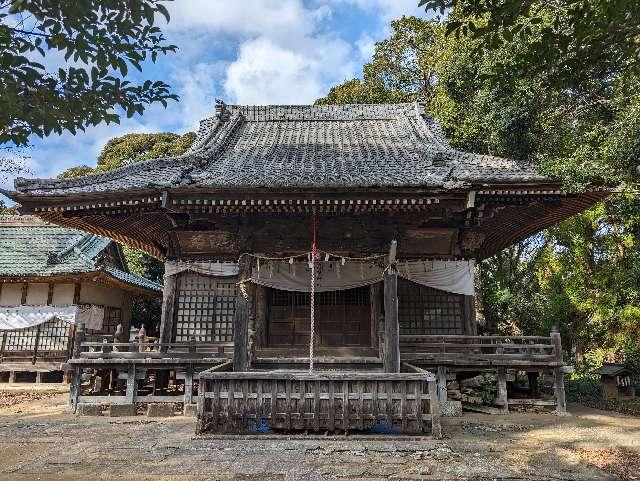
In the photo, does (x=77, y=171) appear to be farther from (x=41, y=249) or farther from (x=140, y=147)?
(x=41, y=249)

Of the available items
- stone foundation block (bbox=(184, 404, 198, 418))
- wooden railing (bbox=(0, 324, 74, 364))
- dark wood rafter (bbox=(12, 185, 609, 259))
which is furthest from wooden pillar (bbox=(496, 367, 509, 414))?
wooden railing (bbox=(0, 324, 74, 364))

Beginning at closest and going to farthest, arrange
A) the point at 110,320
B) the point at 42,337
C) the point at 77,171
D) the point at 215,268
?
the point at 215,268, the point at 42,337, the point at 110,320, the point at 77,171

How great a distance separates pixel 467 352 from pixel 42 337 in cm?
1756

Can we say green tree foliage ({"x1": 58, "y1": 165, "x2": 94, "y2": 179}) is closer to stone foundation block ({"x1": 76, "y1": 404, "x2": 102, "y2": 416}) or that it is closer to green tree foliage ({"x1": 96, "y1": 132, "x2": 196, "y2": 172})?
green tree foliage ({"x1": 96, "y1": 132, "x2": 196, "y2": 172})

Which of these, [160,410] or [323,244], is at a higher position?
[323,244]

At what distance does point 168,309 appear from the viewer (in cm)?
1274

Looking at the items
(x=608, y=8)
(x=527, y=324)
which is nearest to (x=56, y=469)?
(x=608, y=8)

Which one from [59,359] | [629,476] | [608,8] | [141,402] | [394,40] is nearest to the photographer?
[608,8]

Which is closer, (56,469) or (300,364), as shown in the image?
(56,469)

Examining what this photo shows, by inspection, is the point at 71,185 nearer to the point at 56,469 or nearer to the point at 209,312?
the point at 209,312

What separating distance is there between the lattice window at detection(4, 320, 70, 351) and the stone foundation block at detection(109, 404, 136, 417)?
10.1 metres

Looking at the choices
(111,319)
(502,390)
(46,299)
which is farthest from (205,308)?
(111,319)

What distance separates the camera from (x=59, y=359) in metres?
19.8

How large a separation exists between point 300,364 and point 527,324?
1252cm
